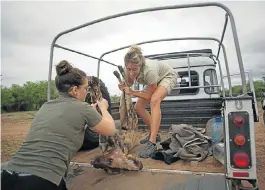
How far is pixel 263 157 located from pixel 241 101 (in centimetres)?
323

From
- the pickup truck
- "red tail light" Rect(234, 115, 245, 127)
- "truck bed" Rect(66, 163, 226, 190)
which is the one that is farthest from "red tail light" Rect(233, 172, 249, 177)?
"red tail light" Rect(234, 115, 245, 127)

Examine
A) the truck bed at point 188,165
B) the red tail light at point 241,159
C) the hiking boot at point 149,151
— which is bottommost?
the truck bed at point 188,165

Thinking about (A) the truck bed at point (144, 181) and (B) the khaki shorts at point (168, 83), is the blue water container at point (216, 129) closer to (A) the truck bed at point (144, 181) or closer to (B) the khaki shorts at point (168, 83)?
(B) the khaki shorts at point (168, 83)

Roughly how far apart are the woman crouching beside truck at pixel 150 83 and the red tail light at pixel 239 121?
1.07 meters

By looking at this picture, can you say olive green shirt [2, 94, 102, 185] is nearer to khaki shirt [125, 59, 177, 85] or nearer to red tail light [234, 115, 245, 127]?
red tail light [234, 115, 245, 127]

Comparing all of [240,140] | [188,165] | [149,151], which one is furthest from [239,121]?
[149,151]

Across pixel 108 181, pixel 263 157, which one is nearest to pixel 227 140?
pixel 108 181

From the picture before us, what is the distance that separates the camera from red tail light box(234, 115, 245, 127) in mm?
1458

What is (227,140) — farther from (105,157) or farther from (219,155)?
(105,157)

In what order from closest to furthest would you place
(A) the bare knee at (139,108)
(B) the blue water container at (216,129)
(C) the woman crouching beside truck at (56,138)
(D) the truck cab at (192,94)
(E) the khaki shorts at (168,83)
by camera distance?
(C) the woman crouching beside truck at (56,138) < (B) the blue water container at (216,129) < (E) the khaki shorts at (168,83) < (A) the bare knee at (139,108) < (D) the truck cab at (192,94)

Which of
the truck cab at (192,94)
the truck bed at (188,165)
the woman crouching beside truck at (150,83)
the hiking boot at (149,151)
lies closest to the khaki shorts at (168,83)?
the woman crouching beside truck at (150,83)

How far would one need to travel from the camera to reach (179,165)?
2012 mm

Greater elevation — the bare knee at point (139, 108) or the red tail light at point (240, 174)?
the bare knee at point (139, 108)

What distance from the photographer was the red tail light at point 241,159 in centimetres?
143
